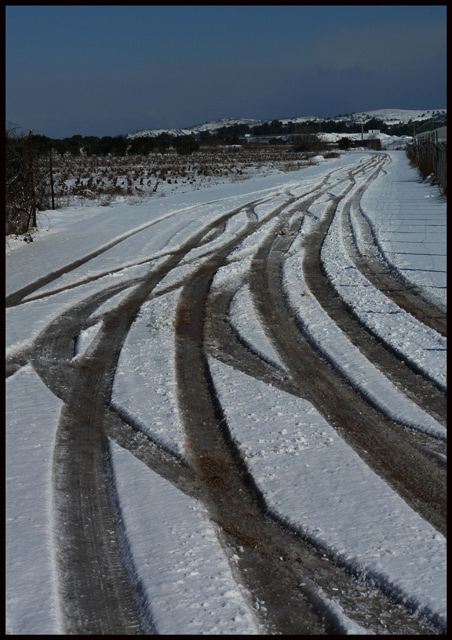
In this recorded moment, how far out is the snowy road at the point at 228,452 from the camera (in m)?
3.04

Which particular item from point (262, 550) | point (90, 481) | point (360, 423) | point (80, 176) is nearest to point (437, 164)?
point (80, 176)

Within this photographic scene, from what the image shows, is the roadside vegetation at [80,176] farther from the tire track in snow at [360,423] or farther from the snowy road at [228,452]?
the tire track in snow at [360,423]

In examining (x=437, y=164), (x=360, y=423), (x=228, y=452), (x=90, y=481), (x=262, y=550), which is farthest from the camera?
(x=437, y=164)

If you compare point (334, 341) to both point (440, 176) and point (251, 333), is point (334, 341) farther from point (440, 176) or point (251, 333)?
point (440, 176)

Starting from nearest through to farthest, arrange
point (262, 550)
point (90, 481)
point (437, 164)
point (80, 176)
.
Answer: point (262, 550) → point (90, 481) → point (437, 164) → point (80, 176)

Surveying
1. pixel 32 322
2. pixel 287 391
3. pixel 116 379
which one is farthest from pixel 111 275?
pixel 287 391

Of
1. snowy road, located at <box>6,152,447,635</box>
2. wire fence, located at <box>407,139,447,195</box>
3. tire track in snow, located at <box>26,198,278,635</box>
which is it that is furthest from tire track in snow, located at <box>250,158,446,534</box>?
wire fence, located at <box>407,139,447,195</box>

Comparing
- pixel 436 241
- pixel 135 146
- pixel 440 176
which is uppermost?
pixel 135 146

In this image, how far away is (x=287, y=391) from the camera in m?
5.44

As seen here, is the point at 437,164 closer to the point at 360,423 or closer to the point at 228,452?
the point at 360,423

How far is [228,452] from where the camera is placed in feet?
14.6

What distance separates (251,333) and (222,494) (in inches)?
128

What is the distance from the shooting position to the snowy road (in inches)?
120

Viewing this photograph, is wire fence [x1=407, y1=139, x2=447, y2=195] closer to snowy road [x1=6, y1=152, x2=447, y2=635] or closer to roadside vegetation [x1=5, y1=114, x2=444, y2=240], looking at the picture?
roadside vegetation [x1=5, y1=114, x2=444, y2=240]
